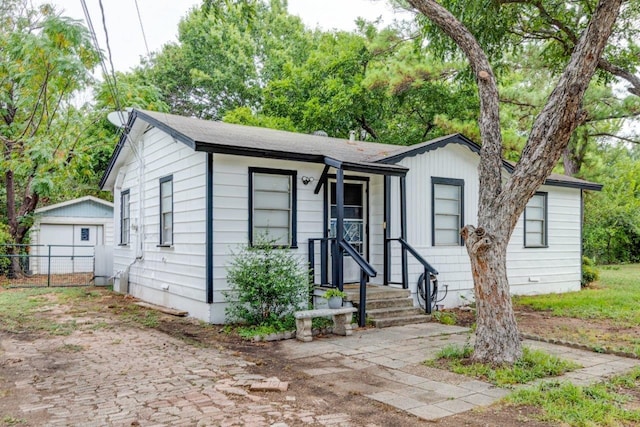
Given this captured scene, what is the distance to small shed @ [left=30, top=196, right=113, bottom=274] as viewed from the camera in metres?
18.1

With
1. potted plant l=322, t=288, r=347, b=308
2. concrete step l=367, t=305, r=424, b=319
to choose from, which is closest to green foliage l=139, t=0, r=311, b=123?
concrete step l=367, t=305, r=424, b=319

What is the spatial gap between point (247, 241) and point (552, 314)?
596 cm

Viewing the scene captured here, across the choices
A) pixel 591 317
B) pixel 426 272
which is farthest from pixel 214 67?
pixel 591 317

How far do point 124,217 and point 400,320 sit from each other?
821cm

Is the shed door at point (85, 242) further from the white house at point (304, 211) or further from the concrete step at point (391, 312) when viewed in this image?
the concrete step at point (391, 312)

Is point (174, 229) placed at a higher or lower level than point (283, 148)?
lower

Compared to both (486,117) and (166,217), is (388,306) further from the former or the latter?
(166,217)

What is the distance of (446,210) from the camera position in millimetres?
10656

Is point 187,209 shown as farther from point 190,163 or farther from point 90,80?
point 90,80

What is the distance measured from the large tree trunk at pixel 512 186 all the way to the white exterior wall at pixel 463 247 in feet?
13.4

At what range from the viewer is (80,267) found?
61.4 ft

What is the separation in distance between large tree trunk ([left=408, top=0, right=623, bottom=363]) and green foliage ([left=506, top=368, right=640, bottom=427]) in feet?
2.78

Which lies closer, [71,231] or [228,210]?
[228,210]

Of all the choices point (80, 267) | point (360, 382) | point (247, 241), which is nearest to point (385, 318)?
point (247, 241)
